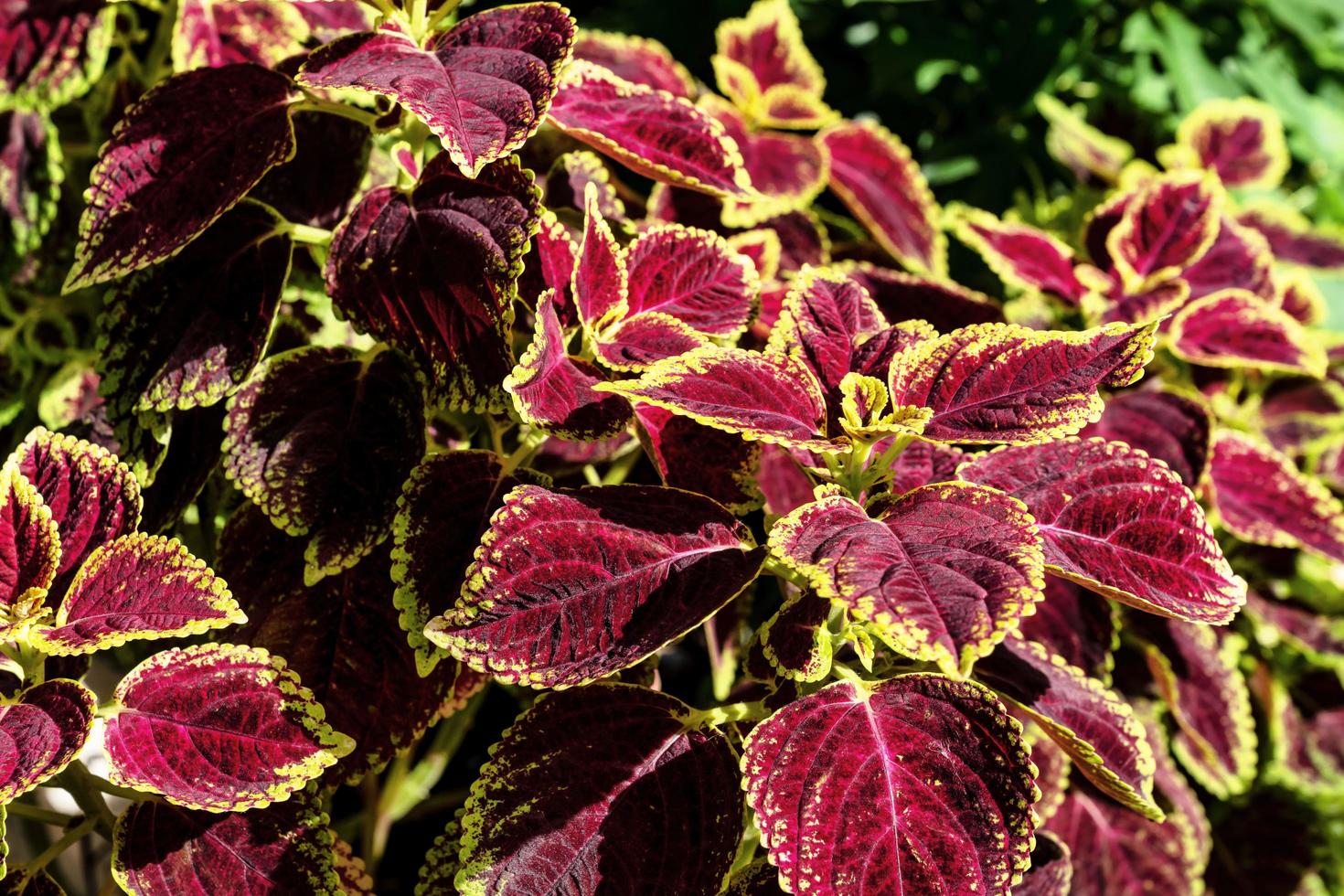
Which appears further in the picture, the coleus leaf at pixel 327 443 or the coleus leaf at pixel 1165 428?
the coleus leaf at pixel 1165 428

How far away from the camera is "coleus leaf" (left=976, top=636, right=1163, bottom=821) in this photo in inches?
31.7

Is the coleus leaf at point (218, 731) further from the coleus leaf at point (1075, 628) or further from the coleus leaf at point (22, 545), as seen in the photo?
the coleus leaf at point (1075, 628)

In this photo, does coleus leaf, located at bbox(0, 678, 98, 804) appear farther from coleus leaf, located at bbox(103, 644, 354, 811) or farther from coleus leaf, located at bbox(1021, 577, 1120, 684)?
coleus leaf, located at bbox(1021, 577, 1120, 684)

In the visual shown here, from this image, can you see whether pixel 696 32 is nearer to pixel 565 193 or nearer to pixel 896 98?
pixel 896 98

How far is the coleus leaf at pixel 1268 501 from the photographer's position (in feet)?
3.51

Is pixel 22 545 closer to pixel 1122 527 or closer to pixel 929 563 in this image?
pixel 929 563

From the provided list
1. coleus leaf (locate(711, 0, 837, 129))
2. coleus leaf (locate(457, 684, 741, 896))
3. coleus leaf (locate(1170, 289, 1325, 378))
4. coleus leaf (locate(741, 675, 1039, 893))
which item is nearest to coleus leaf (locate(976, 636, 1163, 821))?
coleus leaf (locate(741, 675, 1039, 893))

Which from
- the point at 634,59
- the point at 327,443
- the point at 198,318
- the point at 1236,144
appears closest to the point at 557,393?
the point at 327,443

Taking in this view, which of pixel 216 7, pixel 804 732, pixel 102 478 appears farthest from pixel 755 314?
pixel 216 7

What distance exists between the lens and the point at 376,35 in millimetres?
812

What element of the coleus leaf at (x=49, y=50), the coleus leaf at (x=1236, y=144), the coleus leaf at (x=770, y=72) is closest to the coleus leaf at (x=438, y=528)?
the coleus leaf at (x=49, y=50)

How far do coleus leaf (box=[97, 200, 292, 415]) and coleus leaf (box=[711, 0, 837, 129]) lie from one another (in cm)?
61

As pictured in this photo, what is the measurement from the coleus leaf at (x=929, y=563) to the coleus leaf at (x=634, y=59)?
2.24 feet

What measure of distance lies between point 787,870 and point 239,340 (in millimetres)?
512
